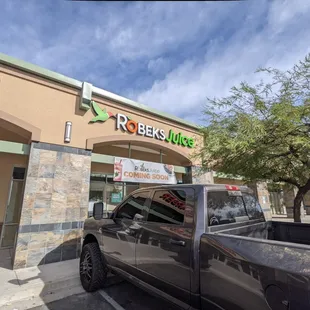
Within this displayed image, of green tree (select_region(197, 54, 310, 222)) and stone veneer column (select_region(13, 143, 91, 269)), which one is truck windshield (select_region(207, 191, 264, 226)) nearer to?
green tree (select_region(197, 54, 310, 222))

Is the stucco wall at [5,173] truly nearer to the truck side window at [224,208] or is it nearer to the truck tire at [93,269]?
the truck tire at [93,269]

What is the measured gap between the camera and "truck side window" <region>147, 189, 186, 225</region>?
2.82 m

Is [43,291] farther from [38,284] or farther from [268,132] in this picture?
[268,132]

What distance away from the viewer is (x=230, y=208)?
2977mm

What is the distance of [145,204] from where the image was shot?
3.52 m

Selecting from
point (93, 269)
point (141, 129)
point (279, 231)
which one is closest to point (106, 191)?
point (141, 129)

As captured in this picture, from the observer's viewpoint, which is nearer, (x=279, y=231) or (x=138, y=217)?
(x=279, y=231)

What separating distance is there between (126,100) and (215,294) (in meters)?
7.13

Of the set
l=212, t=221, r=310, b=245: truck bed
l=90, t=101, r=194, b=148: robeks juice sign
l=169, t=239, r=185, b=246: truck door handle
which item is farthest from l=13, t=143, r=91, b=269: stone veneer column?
l=212, t=221, r=310, b=245: truck bed

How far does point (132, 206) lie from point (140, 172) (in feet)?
14.1

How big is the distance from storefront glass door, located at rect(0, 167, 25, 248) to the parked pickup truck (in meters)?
4.88

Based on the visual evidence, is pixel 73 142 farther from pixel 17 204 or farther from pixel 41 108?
pixel 17 204

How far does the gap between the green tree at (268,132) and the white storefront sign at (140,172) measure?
3.50 metres

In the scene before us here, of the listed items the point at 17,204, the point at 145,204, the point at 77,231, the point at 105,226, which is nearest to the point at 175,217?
the point at 145,204
